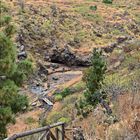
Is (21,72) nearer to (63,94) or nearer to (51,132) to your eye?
(51,132)

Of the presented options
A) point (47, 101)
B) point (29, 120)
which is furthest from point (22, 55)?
point (29, 120)

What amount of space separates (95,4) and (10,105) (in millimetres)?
38904

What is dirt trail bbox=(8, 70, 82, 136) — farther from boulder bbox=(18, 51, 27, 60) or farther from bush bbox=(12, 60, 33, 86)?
bush bbox=(12, 60, 33, 86)

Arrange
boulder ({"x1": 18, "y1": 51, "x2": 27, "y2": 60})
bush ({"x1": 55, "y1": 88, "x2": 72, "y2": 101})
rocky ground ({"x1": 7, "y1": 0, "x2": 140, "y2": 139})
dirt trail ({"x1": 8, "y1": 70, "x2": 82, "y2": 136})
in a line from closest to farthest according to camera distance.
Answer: dirt trail ({"x1": 8, "y1": 70, "x2": 82, "y2": 136}) → bush ({"x1": 55, "y1": 88, "x2": 72, "y2": 101}) → rocky ground ({"x1": 7, "y1": 0, "x2": 140, "y2": 139}) → boulder ({"x1": 18, "y1": 51, "x2": 27, "y2": 60})

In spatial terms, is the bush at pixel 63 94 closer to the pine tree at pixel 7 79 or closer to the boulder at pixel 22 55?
the boulder at pixel 22 55

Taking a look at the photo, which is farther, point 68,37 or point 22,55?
point 68,37

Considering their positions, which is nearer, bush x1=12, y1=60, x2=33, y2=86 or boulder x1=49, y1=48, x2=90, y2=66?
bush x1=12, y1=60, x2=33, y2=86

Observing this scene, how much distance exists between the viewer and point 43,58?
43469mm

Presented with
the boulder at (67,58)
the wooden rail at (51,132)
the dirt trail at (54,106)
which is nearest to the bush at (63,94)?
the dirt trail at (54,106)

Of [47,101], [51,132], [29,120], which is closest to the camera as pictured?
[51,132]

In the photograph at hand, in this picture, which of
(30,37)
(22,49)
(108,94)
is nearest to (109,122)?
(108,94)

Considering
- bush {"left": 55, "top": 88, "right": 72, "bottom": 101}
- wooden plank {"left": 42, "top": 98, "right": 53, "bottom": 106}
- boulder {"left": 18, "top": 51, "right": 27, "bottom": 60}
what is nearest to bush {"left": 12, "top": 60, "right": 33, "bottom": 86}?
wooden plank {"left": 42, "top": 98, "right": 53, "bottom": 106}

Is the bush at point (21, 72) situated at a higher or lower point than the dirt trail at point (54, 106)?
higher

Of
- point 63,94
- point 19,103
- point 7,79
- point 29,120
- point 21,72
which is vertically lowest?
point 29,120
